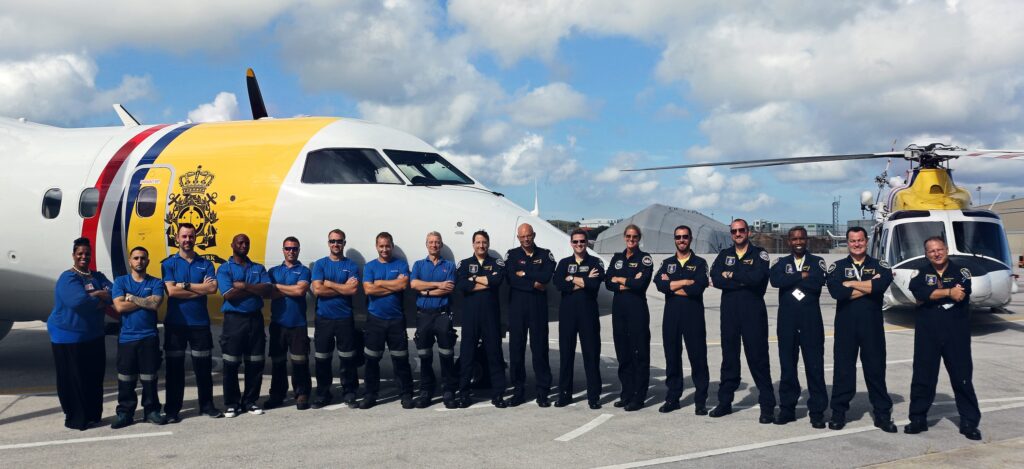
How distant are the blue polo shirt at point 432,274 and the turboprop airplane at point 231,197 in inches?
8.9

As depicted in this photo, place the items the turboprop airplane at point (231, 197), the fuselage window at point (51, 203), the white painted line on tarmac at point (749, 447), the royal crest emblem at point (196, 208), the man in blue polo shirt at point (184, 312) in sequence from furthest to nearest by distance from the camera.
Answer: the fuselage window at point (51, 203) → the royal crest emblem at point (196, 208) → the turboprop airplane at point (231, 197) → the man in blue polo shirt at point (184, 312) → the white painted line on tarmac at point (749, 447)

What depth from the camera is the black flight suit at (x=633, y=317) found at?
7.76 m

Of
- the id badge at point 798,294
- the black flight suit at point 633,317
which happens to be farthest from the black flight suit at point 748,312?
the black flight suit at point 633,317

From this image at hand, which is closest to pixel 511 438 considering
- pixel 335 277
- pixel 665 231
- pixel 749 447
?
pixel 749 447

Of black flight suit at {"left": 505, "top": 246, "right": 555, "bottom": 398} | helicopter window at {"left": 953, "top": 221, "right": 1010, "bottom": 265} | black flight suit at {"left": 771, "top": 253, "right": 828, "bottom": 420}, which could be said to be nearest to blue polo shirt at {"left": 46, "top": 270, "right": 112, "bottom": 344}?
black flight suit at {"left": 505, "top": 246, "right": 555, "bottom": 398}

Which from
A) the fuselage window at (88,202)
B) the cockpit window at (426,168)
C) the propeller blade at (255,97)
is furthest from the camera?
the propeller blade at (255,97)

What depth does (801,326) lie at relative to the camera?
7.20 metres

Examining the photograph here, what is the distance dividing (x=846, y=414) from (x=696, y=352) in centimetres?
171

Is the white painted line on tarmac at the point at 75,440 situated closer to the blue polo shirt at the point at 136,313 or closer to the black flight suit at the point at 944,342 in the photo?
the blue polo shirt at the point at 136,313

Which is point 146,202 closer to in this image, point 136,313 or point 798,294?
point 136,313

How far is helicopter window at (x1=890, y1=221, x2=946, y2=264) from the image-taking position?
15.6 meters

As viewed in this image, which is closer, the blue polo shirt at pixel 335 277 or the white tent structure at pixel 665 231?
the blue polo shirt at pixel 335 277

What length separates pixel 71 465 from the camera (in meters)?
6.10

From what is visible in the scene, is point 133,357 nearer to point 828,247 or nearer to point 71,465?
point 71,465
